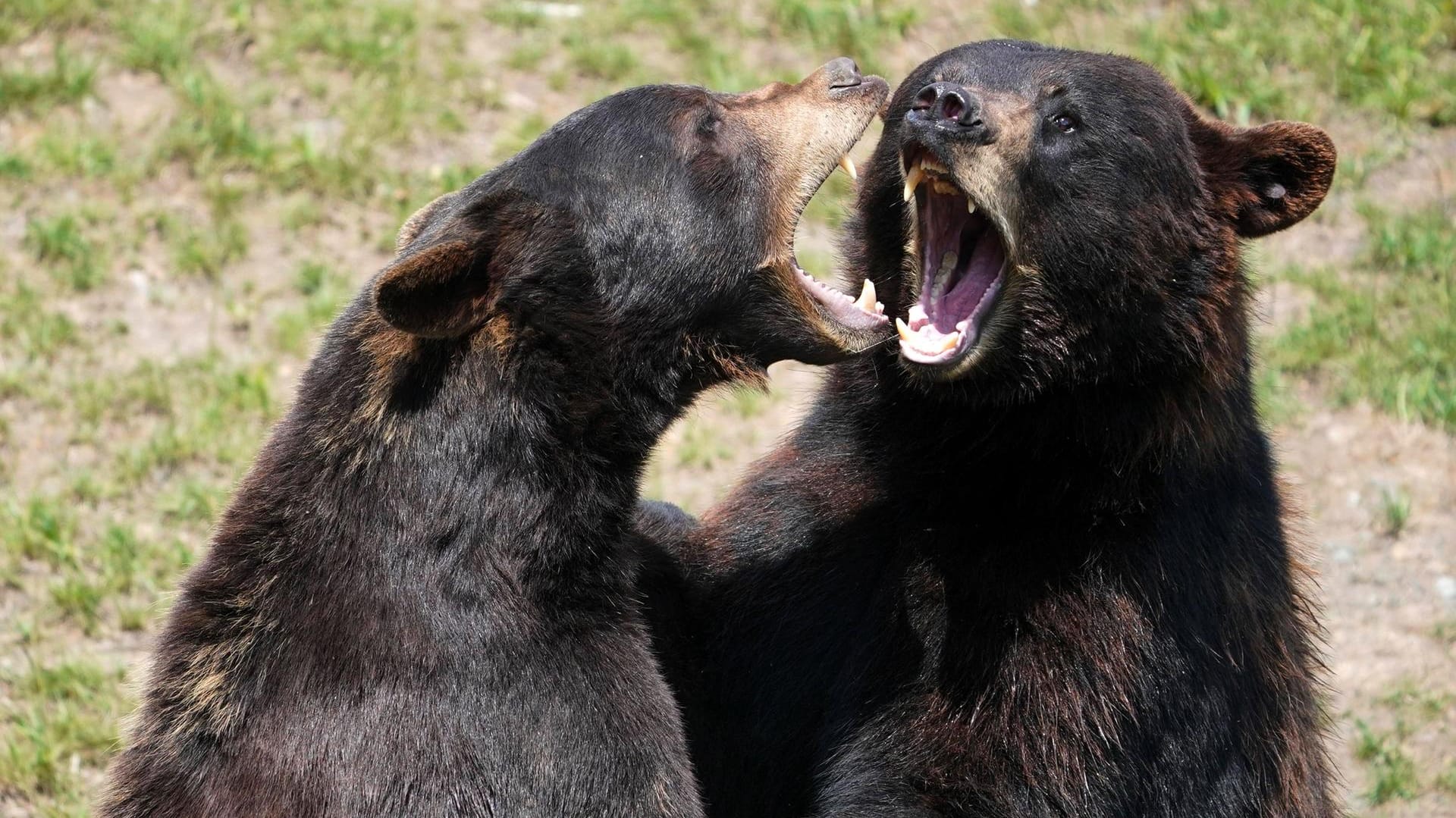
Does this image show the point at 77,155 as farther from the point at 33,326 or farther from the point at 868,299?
the point at 868,299

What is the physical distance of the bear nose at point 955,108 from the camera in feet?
16.6

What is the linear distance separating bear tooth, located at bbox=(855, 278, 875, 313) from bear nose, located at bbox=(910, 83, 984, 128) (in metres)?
0.59

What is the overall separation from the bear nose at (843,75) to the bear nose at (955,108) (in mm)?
371

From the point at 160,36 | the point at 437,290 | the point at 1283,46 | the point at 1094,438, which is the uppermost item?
the point at 437,290

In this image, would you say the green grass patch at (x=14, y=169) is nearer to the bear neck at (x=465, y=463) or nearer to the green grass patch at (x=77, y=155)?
the green grass patch at (x=77, y=155)

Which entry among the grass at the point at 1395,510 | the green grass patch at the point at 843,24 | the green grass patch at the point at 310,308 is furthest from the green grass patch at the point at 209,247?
the grass at the point at 1395,510

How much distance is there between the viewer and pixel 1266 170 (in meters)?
5.30

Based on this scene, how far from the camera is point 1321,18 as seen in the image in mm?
10578

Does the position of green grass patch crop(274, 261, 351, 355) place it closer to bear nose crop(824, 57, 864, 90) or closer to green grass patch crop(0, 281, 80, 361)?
green grass patch crop(0, 281, 80, 361)

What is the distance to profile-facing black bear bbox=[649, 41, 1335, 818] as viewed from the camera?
→ 507cm

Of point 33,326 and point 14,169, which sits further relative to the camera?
point 14,169

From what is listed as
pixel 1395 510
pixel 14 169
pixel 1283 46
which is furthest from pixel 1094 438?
pixel 14 169

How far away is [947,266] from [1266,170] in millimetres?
1045

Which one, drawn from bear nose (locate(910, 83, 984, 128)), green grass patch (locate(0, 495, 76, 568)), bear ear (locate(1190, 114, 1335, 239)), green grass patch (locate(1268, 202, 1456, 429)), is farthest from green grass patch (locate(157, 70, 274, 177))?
bear ear (locate(1190, 114, 1335, 239))
